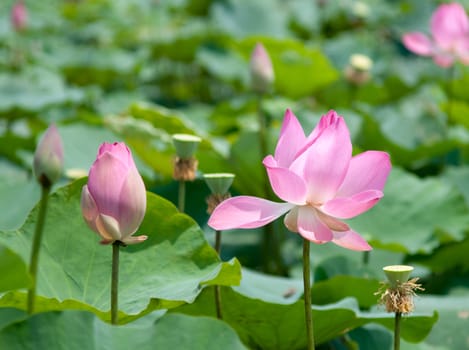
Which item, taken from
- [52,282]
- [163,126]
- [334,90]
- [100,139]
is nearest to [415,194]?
[163,126]

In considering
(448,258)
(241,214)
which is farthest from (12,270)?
(448,258)

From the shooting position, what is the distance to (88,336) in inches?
36.0

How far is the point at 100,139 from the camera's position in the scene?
2.20 meters

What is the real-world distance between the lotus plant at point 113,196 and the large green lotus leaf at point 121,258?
182mm

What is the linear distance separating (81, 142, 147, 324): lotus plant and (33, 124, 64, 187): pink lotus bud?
1.9 inches

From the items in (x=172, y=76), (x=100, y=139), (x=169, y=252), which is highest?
A: (x=169, y=252)

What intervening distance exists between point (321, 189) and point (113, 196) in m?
0.20

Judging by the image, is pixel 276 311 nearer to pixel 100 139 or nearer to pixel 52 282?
pixel 52 282

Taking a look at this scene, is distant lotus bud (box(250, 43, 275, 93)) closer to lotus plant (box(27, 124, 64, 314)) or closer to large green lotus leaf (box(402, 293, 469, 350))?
large green lotus leaf (box(402, 293, 469, 350))

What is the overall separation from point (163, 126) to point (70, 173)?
1.78ft

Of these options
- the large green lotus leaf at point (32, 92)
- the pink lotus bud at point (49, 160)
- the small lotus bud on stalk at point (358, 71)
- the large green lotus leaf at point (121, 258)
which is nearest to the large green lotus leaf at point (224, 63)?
the large green lotus leaf at point (32, 92)

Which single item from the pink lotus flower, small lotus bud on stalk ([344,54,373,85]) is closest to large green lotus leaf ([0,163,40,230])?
the pink lotus flower

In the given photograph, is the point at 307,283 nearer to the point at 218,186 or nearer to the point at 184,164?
the point at 218,186

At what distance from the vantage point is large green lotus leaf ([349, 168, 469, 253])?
1.88 metres
